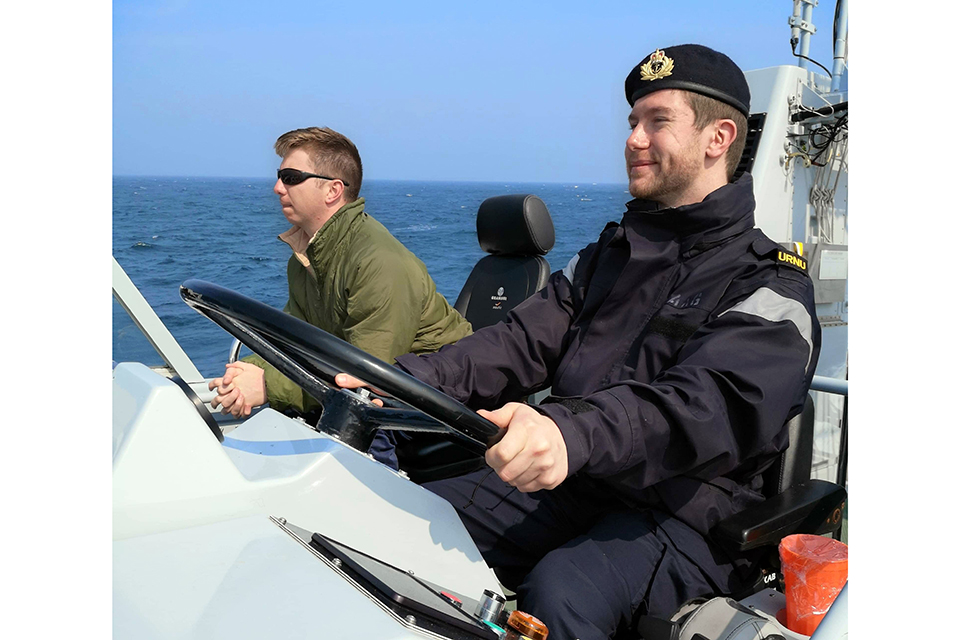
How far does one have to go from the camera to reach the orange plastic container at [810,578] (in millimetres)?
1220

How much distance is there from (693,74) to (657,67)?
0.26 ft

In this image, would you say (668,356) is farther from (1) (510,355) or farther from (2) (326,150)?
(2) (326,150)

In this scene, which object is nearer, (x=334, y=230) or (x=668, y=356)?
(x=668, y=356)

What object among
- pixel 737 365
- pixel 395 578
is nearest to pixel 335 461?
pixel 395 578

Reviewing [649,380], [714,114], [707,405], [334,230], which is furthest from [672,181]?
[334,230]

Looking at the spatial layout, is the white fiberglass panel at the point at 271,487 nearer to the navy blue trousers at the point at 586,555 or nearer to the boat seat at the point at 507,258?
the navy blue trousers at the point at 586,555

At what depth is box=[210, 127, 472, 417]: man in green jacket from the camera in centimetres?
249

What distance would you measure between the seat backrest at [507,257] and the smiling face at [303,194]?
0.61 meters

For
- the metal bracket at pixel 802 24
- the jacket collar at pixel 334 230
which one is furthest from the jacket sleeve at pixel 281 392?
the metal bracket at pixel 802 24

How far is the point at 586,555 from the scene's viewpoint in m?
1.42

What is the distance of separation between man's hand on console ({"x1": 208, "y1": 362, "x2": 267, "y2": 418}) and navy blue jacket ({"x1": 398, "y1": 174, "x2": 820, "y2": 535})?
0.38 meters

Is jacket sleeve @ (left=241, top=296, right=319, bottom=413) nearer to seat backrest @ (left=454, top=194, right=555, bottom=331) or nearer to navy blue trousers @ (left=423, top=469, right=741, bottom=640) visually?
navy blue trousers @ (left=423, top=469, right=741, bottom=640)
